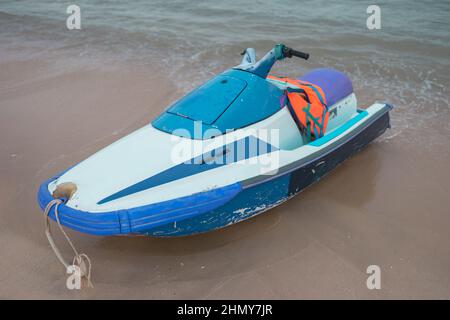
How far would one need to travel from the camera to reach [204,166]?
2.62 m

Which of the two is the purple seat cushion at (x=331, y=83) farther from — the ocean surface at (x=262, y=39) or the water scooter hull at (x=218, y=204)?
the ocean surface at (x=262, y=39)

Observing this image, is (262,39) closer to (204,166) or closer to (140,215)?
(204,166)

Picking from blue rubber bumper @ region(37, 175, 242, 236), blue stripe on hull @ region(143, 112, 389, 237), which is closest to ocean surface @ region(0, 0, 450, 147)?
blue stripe on hull @ region(143, 112, 389, 237)

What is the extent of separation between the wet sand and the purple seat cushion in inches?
24.6

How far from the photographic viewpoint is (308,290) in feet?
8.20

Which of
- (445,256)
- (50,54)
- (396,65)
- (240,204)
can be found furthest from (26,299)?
(396,65)

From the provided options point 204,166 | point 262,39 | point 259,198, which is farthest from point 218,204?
point 262,39

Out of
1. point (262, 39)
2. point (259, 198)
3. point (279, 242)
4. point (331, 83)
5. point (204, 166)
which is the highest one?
point (262, 39)

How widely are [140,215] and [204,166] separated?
545 mm

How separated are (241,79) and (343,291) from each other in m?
1.61

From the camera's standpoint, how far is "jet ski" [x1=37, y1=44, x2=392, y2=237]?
92.7 inches

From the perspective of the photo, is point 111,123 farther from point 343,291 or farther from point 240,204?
point 343,291

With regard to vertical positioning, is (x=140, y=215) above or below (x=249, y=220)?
above

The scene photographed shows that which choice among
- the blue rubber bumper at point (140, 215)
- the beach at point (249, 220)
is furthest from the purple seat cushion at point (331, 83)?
the blue rubber bumper at point (140, 215)
